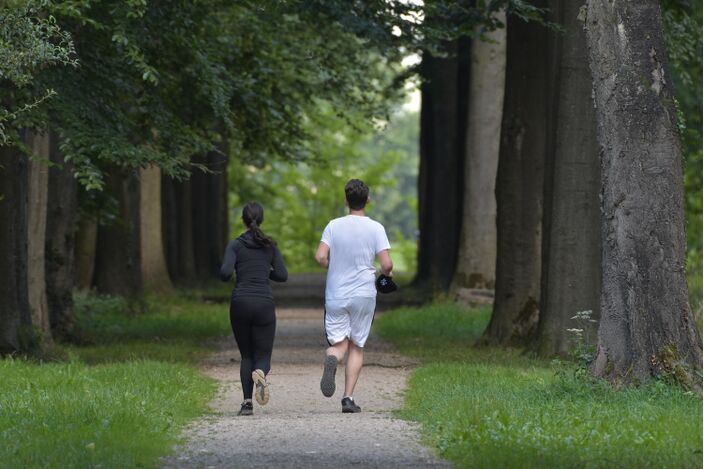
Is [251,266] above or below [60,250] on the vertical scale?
below

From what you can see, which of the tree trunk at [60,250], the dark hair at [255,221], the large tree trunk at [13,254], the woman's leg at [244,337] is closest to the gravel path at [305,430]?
the woman's leg at [244,337]

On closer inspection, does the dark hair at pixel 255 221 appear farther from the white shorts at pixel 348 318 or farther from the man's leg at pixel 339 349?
the man's leg at pixel 339 349

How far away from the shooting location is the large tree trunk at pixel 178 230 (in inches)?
1500

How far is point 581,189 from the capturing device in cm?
1691

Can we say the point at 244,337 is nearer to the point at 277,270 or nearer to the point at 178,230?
the point at 277,270

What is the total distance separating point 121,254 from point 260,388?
17.8 meters

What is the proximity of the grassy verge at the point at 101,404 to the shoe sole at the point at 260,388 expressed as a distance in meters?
0.53

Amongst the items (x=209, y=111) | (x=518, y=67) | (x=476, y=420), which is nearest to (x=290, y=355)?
(x=209, y=111)

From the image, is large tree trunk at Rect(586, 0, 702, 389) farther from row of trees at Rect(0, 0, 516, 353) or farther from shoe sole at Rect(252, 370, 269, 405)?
row of trees at Rect(0, 0, 516, 353)

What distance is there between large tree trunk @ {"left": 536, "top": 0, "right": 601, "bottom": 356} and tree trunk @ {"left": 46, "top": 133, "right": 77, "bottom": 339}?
7.14m

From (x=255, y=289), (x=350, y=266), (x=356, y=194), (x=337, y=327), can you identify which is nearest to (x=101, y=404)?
(x=255, y=289)

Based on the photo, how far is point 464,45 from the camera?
96.1 feet

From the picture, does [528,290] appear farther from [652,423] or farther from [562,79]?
[652,423]

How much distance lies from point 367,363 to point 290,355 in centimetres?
204
